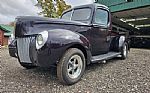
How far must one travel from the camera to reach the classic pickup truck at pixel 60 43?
388cm

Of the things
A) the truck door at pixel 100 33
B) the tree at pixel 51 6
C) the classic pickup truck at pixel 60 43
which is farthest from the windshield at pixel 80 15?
the tree at pixel 51 6

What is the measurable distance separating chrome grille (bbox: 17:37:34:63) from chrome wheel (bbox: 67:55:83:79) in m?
0.93

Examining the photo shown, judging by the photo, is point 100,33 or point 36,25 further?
point 100,33

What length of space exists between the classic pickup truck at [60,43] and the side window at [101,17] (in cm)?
7

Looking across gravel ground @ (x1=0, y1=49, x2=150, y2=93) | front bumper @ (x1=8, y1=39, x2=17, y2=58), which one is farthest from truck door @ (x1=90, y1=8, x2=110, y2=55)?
front bumper @ (x1=8, y1=39, x2=17, y2=58)

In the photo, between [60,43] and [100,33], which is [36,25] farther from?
[100,33]

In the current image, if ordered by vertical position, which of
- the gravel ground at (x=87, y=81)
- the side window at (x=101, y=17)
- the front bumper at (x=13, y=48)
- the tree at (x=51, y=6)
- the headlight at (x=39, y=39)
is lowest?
the gravel ground at (x=87, y=81)

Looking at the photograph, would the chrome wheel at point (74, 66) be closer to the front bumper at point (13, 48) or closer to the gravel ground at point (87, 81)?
the gravel ground at point (87, 81)

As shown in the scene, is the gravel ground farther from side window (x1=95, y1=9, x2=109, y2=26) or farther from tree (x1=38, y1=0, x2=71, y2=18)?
tree (x1=38, y1=0, x2=71, y2=18)

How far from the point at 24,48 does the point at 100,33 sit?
240cm

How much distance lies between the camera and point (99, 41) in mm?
5727

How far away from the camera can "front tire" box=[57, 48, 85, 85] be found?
4.03 meters

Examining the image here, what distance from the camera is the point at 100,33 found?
Result: 18.8ft

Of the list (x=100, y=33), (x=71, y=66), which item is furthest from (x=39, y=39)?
(x=100, y=33)
